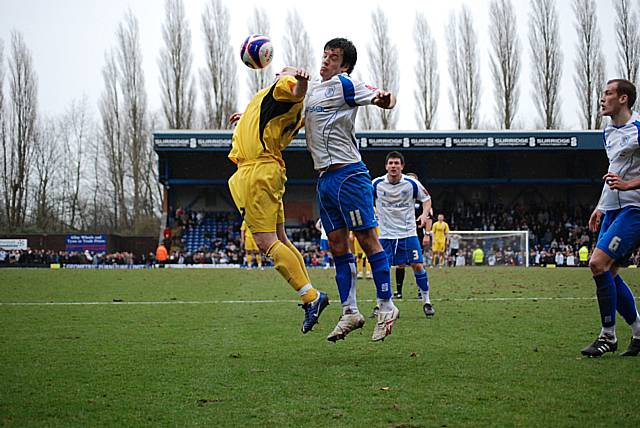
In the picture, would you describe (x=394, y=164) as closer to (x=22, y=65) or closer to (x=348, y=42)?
(x=348, y=42)

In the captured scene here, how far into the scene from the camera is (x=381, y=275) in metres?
6.79

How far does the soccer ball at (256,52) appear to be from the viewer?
7.45 meters

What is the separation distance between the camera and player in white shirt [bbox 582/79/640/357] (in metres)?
6.34

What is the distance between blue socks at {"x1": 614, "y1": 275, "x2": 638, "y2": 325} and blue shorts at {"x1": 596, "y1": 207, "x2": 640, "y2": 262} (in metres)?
0.36

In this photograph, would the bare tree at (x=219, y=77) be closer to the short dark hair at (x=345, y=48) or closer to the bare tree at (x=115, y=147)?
the bare tree at (x=115, y=147)

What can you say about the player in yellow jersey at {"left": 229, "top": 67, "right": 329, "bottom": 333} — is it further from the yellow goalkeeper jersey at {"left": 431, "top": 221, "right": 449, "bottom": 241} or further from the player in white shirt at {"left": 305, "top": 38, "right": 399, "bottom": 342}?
the yellow goalkeeper jersey at {"left": 431, "top": 221, "right": 449, "bottom": 241}

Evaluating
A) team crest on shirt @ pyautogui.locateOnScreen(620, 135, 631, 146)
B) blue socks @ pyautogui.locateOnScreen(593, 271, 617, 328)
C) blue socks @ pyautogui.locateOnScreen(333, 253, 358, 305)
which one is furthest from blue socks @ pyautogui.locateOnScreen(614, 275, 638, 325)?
blue socks @ pyautogui.locateOnScreen(333, 253, 358, 305)

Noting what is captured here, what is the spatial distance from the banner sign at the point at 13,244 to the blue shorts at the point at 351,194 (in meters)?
41.5

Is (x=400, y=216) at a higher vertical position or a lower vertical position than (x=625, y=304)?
higher

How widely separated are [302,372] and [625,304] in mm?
3226

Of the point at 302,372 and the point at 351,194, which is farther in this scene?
the point at 351,194

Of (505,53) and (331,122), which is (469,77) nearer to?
(505,53)

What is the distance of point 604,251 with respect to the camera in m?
6.46

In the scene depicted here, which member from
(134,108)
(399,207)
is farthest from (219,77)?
(399,207)
